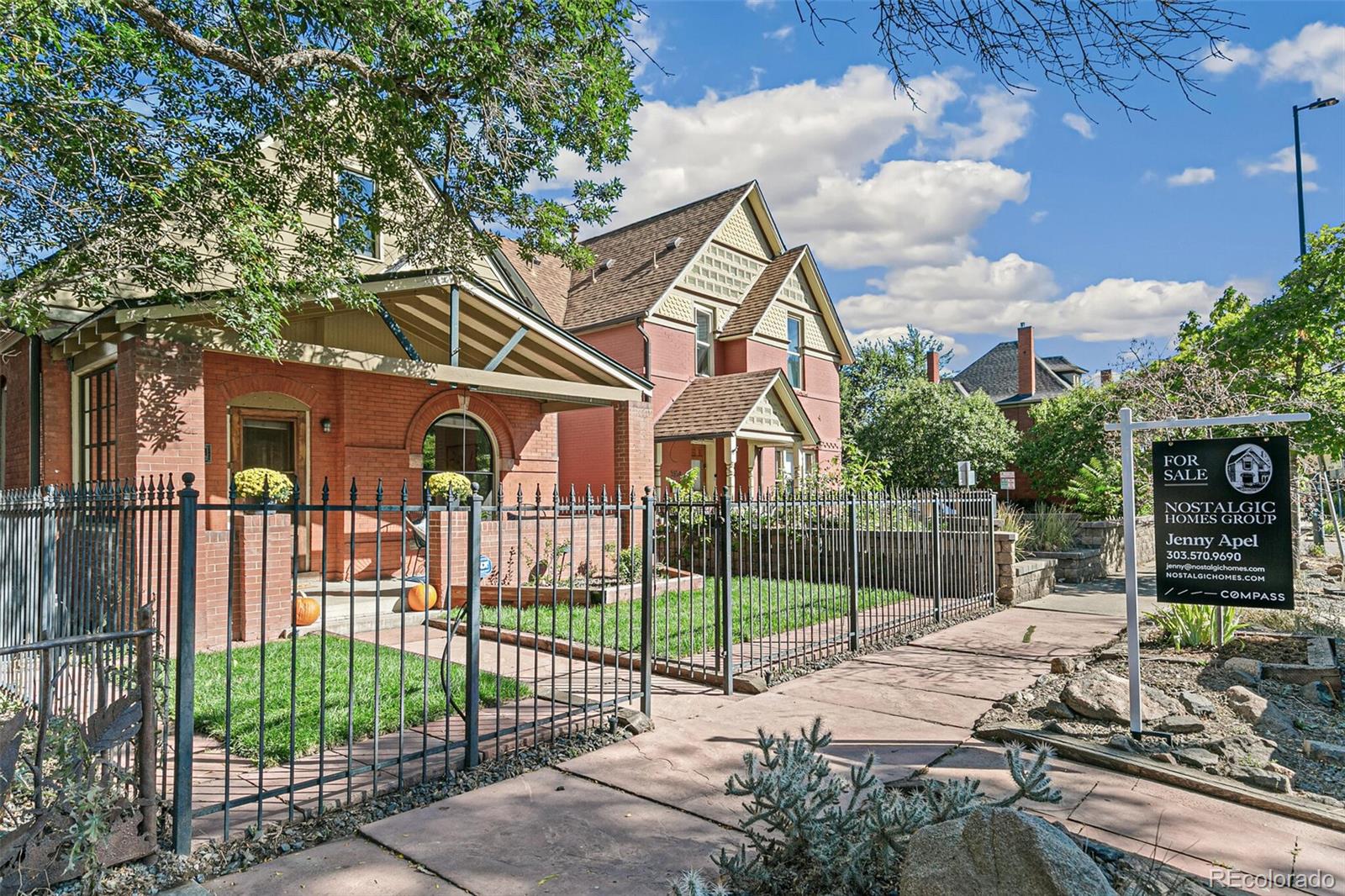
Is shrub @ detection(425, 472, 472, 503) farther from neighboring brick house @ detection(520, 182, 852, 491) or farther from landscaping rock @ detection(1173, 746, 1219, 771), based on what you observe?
landscaping rock @ detection(1173, 746, 1219, 771)

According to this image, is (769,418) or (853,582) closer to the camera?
(853,582)

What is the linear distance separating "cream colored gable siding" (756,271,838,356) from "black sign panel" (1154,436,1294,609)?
52.7 ft

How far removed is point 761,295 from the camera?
72.4 feet

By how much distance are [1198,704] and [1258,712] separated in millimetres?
381

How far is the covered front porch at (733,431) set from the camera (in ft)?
57.1

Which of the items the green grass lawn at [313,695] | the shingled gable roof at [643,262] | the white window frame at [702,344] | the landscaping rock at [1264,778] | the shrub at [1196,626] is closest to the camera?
the landscaping rock at [1264,778]

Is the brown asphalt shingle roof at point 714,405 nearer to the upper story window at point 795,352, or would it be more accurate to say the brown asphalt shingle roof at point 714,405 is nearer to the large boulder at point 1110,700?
the upper story window at point 795,352

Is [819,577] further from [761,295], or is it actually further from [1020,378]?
[1020,378]

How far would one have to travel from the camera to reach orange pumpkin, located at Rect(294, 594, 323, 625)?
366 inches

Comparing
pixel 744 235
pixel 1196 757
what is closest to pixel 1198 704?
pixel 1196 757

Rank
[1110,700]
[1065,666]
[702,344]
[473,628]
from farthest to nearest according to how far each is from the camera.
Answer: [702,344]
[1065,666]
[1110,700]
[473,628]

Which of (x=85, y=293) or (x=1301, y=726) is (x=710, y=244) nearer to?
(x=85, y=293)

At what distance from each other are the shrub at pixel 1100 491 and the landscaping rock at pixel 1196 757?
12786 mm

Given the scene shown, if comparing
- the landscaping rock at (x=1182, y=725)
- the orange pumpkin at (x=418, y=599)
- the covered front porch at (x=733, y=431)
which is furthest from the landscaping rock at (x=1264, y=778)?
the covered front porch at (x=733, y=431)
